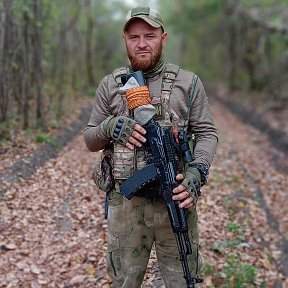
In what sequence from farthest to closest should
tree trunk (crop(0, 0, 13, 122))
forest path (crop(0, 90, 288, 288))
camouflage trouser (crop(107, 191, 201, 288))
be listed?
tree trunk (crop(0, 0, 13, 122)) < forest path (crop(0, 90, 288, 288)) < camouflage trouser (crop(107, 191, 201, 288))

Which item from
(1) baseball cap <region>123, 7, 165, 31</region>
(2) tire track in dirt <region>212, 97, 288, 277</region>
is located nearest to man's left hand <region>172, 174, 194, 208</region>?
(1) baseball cap <region>123, 7, 165, 31</region>

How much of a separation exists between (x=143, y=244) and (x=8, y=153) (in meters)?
5.03

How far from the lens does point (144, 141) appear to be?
3293 millimetres

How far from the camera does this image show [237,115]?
69.5 feet

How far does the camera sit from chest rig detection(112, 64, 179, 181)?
338cm

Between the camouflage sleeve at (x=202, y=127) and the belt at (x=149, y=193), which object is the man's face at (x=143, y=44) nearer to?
the camouflage sleeve at (x=202, y=127)

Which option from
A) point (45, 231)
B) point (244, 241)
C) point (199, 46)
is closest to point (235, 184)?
point (244, 241)

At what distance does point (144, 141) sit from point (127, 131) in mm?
136

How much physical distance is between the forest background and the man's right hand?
5.37m

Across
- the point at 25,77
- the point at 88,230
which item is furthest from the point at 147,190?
the point at 25,77

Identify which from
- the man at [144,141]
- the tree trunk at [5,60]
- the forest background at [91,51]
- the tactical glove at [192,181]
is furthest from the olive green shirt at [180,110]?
the tree trunk at [5,60]

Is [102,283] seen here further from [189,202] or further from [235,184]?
[235,184]

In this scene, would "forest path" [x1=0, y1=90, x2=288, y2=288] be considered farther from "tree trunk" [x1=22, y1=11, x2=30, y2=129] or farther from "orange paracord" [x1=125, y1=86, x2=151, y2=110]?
"orange paracord" [x1=125, y1=86, x2=151, y2=110]

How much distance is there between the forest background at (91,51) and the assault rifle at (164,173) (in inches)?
213
